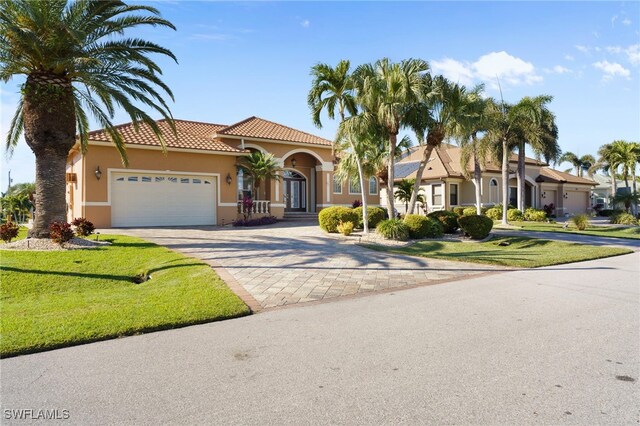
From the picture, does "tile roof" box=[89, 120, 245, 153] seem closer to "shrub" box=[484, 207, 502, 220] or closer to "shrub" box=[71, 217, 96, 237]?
"shrub" box=[71, 217, 96, 237]

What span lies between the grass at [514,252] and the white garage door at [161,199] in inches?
425

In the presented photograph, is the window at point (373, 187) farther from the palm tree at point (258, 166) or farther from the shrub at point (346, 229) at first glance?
the shrub at point (346, 229)

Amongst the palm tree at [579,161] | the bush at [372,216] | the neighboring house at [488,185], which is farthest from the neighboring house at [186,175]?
the palm tree at [579,161]

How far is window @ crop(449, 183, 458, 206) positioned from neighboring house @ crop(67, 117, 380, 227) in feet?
34.7

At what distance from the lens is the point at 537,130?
85.1 ft

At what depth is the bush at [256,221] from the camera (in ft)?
68.5

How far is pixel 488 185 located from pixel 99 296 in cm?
3197

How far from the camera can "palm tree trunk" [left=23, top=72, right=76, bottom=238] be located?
1217cm

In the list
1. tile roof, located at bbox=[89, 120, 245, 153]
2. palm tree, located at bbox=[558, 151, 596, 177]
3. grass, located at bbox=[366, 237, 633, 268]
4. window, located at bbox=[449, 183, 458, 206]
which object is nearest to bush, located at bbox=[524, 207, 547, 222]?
window, located at bbox=[449, 183, 458, 206]

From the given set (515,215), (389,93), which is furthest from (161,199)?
(515,215)

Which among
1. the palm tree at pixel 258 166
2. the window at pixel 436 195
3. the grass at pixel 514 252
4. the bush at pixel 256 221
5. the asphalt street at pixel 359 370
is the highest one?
the palm tree at pixel 258 166

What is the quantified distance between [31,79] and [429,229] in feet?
48.3

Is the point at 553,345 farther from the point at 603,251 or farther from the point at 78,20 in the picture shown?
the point at 78,20

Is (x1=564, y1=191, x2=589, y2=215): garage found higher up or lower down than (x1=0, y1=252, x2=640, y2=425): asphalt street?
higher up
